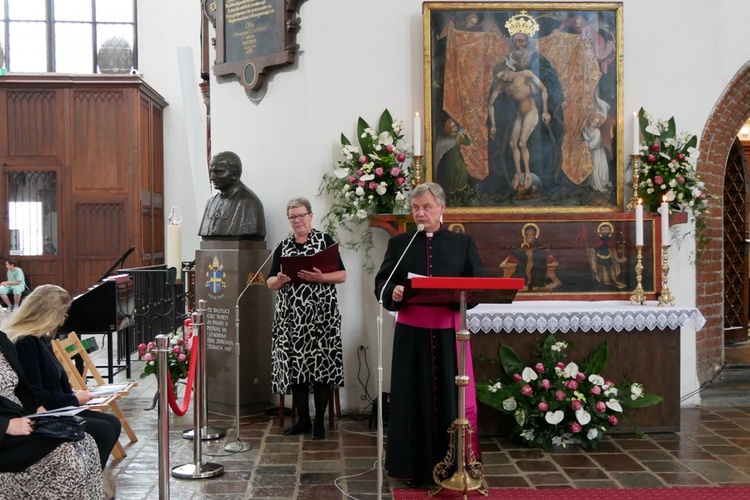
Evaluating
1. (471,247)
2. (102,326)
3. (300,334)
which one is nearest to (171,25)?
(102,326)

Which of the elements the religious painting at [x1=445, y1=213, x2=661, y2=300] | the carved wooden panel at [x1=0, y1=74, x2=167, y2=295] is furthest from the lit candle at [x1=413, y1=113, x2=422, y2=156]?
the carved wooden panel at [x1=0, y1=74, x2=167, y2=295]

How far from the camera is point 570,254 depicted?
7.51 meters

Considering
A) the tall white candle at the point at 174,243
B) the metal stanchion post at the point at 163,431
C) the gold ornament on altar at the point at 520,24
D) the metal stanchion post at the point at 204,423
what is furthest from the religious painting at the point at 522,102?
the metal stanchion post at the point at 163,431

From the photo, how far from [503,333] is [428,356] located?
5.05 ft

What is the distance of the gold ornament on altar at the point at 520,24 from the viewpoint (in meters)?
7.55

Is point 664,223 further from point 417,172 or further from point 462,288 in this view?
point 462,288

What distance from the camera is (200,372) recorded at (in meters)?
5.78

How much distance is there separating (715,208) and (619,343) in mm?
2287

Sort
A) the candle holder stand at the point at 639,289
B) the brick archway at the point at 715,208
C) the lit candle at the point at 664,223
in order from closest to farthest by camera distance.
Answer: the lit candle at the point at 664,223
the candle holder stand at the point at 639,289
the brick archway at the point at 715,208

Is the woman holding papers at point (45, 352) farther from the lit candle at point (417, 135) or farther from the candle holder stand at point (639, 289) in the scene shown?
the candle holder stand at point (639, 289)

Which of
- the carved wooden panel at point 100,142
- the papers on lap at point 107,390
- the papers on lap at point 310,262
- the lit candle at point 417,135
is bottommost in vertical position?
the papers on lap at point 107,390

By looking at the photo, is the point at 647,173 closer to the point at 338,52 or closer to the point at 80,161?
the point at 338,52

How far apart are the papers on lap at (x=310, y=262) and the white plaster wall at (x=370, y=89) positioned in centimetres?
111

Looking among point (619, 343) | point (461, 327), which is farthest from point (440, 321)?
point (619, 343)
